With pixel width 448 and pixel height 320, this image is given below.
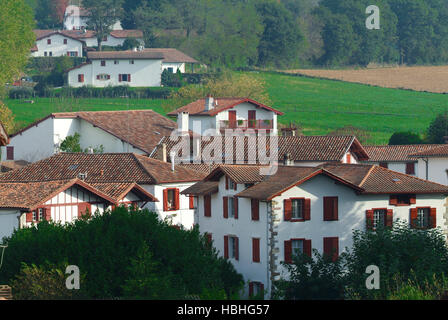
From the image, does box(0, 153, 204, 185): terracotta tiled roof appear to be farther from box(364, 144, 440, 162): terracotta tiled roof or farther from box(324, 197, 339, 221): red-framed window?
box(364, 144, 440, 162): terracotta tiled roof

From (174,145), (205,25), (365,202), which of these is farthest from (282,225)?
(205,25)

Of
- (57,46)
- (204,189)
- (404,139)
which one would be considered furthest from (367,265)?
(57,46)

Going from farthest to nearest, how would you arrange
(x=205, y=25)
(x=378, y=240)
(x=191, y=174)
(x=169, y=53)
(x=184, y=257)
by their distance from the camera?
(x=205, y=25) → (x=169, y=53) → (x=191, y=174) → (x=378, y=240) → (x=184, y=257)

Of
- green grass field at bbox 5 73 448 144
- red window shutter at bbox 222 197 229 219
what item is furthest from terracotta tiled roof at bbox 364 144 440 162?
red window shutter at bbox 222 197 229 219

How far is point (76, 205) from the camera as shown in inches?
2335

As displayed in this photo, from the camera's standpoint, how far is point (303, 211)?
58.4 m

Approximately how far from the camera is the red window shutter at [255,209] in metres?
58.7

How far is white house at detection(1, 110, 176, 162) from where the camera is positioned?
307ft

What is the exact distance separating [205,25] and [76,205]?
12543 cm

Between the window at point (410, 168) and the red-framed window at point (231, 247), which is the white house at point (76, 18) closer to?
the window at point (410, 168)

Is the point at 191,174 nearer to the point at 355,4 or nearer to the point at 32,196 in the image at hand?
the point at 32,196

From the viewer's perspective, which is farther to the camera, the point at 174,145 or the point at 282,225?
the point at 174,145

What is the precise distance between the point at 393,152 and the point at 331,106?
41.9 metres

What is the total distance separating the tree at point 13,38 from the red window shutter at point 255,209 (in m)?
79.1
